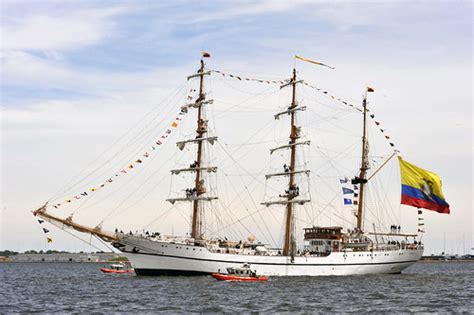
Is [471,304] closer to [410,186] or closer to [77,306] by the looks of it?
[77,306]

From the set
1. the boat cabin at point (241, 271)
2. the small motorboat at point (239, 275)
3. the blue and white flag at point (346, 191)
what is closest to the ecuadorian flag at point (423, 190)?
the blue and white flag at point (346, 191)

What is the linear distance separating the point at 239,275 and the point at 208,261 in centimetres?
558

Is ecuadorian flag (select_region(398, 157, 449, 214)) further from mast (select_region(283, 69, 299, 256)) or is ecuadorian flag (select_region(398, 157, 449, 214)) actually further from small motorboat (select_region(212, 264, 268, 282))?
small motorboat (select_region(212, 264, 268, 282))

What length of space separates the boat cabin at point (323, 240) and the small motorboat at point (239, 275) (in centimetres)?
1713

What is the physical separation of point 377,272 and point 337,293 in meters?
34.2

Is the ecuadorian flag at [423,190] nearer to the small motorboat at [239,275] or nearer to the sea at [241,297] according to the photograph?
the sea at [241,297]

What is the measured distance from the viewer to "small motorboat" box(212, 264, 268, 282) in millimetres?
73000

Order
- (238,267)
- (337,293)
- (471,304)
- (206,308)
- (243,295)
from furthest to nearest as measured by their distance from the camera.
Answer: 1. (238,267)
2. (337,293)
3. (243,295)
4. (471,304)
5. (206,308)

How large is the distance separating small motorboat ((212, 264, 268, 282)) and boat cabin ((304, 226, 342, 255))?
17.1 metres

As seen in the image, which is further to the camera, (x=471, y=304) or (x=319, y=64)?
(x=319, y=64)

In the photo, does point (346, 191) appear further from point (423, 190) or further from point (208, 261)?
point (208, 261)

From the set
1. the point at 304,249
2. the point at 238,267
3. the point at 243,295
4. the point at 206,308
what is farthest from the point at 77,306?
the point at 304,249

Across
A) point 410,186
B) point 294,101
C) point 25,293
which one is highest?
point 294,101

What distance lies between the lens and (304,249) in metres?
91.6
